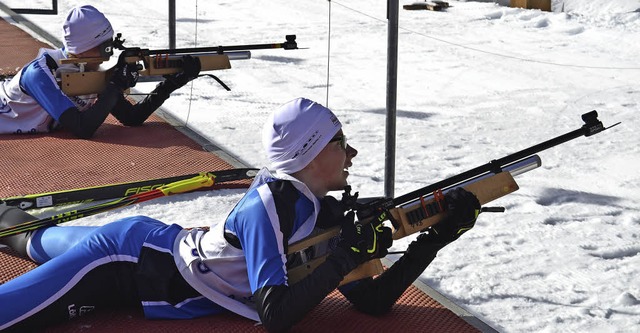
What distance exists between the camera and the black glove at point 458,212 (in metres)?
3.07

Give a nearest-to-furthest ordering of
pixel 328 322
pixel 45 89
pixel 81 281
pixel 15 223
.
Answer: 1. pixel 81 281
2. pixel 328 322
3. pixel 15 223
4. pixel 45 89

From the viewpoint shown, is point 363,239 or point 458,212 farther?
point 458,212

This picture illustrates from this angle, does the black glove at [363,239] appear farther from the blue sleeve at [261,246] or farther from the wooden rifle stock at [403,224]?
the blue sleeve at [261,246]

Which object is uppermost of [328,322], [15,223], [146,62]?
[146,62]

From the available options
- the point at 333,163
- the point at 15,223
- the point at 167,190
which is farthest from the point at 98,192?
the point at 333,163

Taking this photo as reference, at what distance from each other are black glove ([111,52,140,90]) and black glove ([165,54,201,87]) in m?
0.24

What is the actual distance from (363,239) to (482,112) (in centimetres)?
418

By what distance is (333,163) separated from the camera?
301cm

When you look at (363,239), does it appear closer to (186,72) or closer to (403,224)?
(403,224)

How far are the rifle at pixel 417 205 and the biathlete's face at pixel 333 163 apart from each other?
→ 4 cm

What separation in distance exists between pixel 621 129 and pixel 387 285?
3.58m

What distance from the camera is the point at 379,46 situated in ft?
30.2

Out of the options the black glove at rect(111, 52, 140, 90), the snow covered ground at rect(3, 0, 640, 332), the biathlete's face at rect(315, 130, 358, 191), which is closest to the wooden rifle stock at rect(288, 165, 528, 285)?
the biathlete's face at rect(315, 130, 358, 191)

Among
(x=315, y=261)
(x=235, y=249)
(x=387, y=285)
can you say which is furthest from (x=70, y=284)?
(x=387, y=285)
